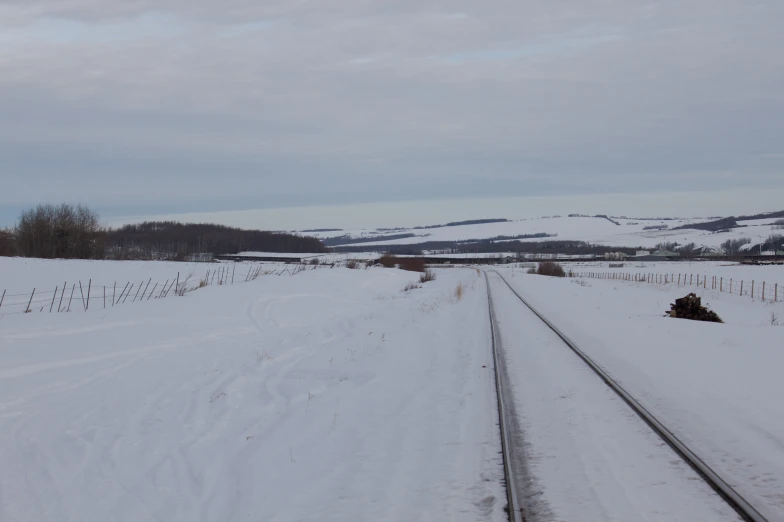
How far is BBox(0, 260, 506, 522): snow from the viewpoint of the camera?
19.6 ft

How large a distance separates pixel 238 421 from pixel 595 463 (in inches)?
189

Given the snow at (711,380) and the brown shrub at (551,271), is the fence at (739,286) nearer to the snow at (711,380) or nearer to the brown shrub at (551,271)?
the snow at (711,380)

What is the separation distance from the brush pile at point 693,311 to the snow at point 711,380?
101 centimetres

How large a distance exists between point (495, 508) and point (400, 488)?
101 centimetres

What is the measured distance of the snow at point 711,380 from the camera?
648 cm

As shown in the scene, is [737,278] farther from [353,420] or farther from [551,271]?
[353,420]

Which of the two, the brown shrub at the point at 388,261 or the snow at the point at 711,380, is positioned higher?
the brown shrub at the point at 388,261

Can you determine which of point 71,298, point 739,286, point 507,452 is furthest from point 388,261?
point 507,452

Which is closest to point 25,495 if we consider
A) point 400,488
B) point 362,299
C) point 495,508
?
point 400,488

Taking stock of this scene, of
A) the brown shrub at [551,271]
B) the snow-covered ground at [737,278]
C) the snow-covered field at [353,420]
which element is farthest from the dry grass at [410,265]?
the snow-covered field at [353,420]

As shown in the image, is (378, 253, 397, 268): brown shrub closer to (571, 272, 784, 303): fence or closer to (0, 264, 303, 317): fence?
(571, 272, 784, 303): fence

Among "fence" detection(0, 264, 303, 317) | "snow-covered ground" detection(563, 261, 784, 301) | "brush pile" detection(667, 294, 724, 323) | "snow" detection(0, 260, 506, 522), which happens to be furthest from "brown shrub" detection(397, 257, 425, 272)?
"snow" detection(0, 260, 506, 522)

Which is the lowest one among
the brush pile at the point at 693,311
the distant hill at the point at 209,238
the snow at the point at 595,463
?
the snow at the point at 595,463

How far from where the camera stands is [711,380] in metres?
10.9
